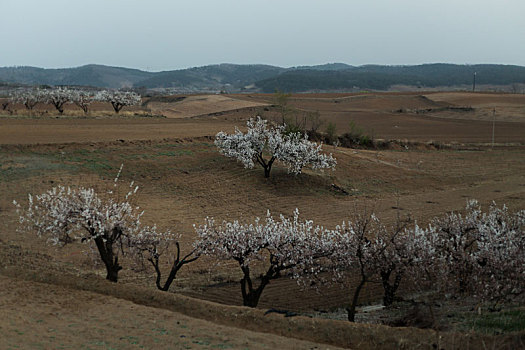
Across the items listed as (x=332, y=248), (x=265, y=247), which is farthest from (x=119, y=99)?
(x=332, y=248)

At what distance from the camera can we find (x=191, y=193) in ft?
101

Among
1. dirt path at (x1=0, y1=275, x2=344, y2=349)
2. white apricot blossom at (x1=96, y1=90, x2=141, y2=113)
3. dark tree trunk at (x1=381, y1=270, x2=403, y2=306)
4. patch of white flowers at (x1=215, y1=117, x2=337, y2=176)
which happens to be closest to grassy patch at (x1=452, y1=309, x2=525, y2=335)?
dark tree trunk at (x1=381, y1=270, x2=403, y2=306)

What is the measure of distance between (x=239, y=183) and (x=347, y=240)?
16.5 metres

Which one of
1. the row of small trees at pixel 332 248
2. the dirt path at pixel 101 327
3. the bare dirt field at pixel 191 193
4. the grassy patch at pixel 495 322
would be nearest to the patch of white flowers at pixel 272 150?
the bare dirt field at pixel 191 193

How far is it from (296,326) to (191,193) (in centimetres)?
1841

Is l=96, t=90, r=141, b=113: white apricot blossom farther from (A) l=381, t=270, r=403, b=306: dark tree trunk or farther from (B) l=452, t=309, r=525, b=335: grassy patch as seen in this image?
(B) l=452, t=309, r=525, b=335: grassy patch

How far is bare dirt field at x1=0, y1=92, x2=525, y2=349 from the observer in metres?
12.6

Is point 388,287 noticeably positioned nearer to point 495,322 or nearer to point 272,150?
point 495,322

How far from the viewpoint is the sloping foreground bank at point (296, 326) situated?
37.4ft

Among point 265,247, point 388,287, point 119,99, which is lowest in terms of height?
point 388,287

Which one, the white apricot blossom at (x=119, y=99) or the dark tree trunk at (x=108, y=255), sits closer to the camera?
the dark tree trunk at (x=108, y=255)

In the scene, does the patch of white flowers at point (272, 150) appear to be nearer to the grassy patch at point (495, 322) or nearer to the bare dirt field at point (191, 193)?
the bare dirt field at point (191, 193)

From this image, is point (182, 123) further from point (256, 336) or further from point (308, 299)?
point (256, 336)

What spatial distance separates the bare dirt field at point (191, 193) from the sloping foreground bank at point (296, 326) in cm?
12
